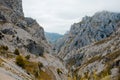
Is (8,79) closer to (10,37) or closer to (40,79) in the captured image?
(40,79)

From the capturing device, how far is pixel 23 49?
196250mm

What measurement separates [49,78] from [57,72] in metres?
37.0

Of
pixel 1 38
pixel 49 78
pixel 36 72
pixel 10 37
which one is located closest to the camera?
pixel 36 72

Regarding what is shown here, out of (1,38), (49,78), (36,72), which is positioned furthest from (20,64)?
(1,38)

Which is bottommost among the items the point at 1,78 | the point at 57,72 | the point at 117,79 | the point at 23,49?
the point at 1,78

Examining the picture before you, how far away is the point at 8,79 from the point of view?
166 ft

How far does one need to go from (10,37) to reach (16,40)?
15.1ft

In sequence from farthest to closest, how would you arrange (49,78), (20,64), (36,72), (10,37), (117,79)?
(10,37), (117,79), (49,78), (36,72), (20,64)

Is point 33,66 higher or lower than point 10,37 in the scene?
lower

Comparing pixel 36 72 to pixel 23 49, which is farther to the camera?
pixel 23 49

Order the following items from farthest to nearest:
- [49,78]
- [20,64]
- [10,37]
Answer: [10,37], [49,78], [20,64]

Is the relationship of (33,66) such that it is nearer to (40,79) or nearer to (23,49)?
(40,79)

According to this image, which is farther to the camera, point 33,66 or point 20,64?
point 33,66

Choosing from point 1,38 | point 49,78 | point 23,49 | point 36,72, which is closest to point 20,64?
point 36,72
